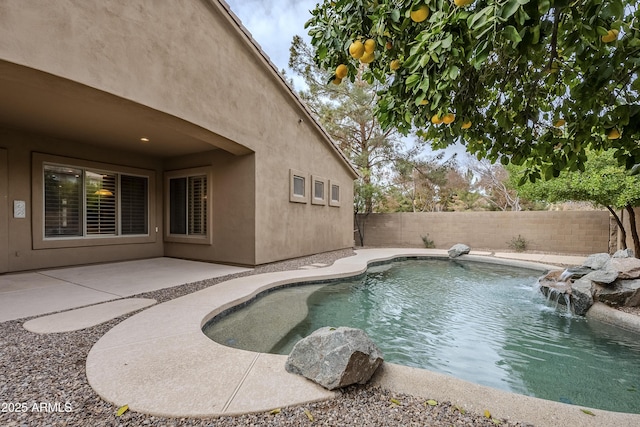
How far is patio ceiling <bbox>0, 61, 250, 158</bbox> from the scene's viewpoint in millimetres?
3998

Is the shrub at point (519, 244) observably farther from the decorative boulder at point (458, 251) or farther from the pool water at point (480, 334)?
the pool water at point (480, 334)

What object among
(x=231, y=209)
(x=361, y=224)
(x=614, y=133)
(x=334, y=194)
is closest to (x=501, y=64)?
(x=614, y=133)

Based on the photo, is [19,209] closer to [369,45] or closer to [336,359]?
[336,359]

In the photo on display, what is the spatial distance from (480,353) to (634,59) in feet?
11.1

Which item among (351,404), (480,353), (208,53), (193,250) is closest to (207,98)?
(208,53)

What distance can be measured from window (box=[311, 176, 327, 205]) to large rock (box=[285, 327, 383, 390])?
25.9ft

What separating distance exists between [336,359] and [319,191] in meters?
8.84

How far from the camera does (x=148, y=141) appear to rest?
7469mm

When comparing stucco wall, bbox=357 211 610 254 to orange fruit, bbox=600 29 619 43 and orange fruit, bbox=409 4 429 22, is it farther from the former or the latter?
orange fruit, bbox=409 4 429 22

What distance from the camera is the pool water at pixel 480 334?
3.13 metres

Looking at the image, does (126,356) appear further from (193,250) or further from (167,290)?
(193,250)

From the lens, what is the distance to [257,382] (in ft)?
7.66

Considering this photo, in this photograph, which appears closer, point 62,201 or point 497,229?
point 62,201

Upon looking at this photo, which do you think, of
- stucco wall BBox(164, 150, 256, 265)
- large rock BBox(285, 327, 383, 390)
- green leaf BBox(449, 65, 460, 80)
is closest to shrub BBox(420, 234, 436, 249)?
stucco wall BBox(164, 150, 256, 265)
